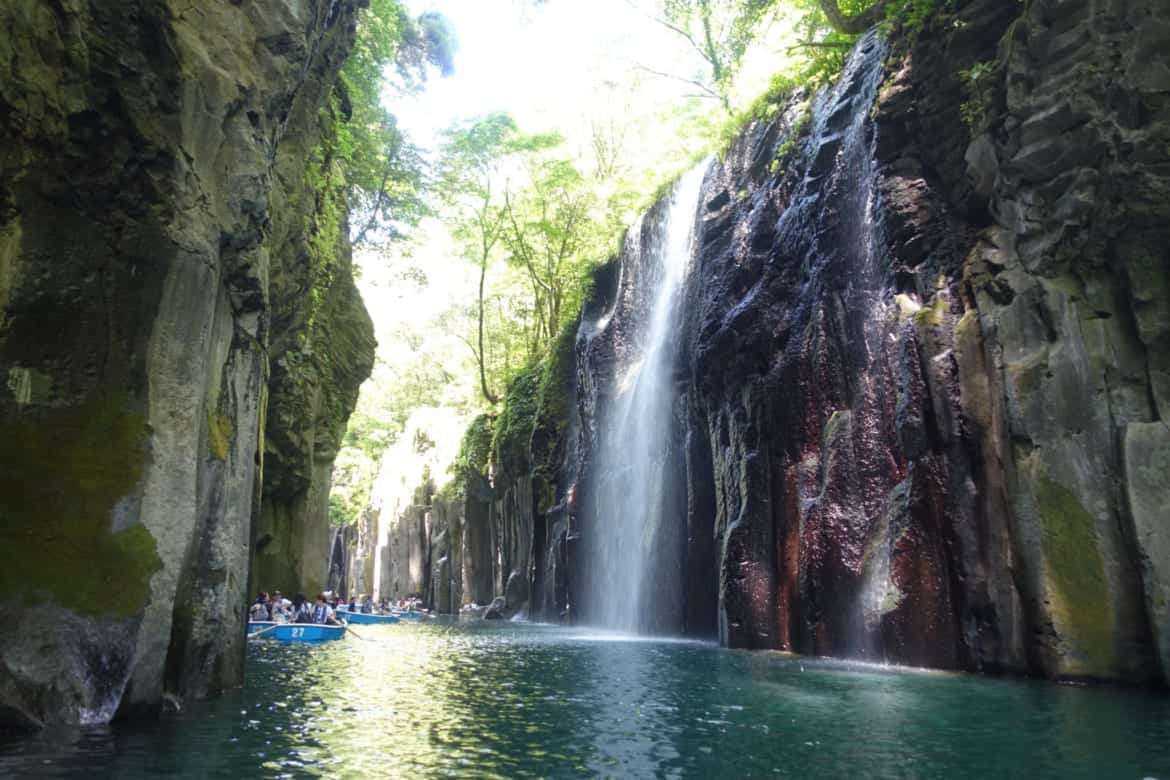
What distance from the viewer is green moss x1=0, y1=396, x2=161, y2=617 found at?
6.28 m

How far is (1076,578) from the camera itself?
30.3 feet

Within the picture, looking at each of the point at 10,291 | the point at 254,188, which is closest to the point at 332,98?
the point at 254,188

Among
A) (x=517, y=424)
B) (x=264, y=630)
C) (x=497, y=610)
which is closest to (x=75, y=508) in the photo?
(x=264, y=630)

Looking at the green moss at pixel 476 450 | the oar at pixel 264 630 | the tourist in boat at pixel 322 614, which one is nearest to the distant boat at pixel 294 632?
the oar at pixel 264 630

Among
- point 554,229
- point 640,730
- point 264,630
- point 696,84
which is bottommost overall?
point 640,730

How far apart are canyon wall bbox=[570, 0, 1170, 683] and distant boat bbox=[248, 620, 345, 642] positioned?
8871 mm

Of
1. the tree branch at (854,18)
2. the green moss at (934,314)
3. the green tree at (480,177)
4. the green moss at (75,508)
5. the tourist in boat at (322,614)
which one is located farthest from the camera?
the green tree at (480,177)

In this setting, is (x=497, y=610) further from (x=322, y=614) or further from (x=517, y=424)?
(x=322, y=614)

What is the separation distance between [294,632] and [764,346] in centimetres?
1165

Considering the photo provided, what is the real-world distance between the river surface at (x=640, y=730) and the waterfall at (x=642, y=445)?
9.05 metres

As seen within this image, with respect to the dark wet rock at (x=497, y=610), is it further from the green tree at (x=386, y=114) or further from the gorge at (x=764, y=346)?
the green tree at (x=386, y=114)

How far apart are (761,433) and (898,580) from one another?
462cm

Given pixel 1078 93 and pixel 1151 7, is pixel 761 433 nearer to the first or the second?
pixel 1078 93

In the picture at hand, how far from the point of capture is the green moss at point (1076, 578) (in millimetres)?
8969
